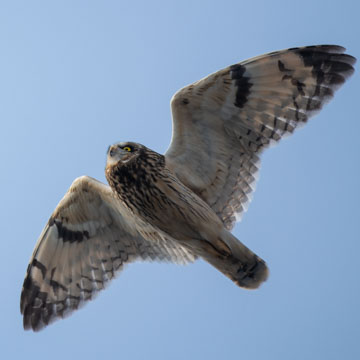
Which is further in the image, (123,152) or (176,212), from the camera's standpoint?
(123,152)

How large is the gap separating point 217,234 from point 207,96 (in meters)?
1.33

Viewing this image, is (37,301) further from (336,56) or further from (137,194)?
(336,56)

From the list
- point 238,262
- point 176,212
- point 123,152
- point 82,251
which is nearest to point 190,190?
point 176,212

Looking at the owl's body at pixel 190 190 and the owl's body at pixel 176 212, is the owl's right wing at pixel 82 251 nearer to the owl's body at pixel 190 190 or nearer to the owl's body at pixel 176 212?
the owl's body at pixel 190 190

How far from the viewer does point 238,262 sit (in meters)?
6.60

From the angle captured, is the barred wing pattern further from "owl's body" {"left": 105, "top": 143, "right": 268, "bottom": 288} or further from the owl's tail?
the owl's tail

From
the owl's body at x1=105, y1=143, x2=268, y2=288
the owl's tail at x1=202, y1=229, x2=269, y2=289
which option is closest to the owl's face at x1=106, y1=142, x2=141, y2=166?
the owl's body at x1=105, y1=143, x2=268, y2=288

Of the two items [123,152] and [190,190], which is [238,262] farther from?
[123,152]

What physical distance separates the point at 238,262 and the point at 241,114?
57.4 inches

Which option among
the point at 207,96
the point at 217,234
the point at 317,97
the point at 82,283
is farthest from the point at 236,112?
the point at 82,283

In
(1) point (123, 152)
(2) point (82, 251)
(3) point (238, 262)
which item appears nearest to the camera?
(3) point (238, 262)

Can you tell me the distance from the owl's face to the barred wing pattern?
0.42 meters

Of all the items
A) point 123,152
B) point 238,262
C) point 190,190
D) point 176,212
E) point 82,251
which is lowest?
point 238,262

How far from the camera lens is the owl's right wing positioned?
730 cm
